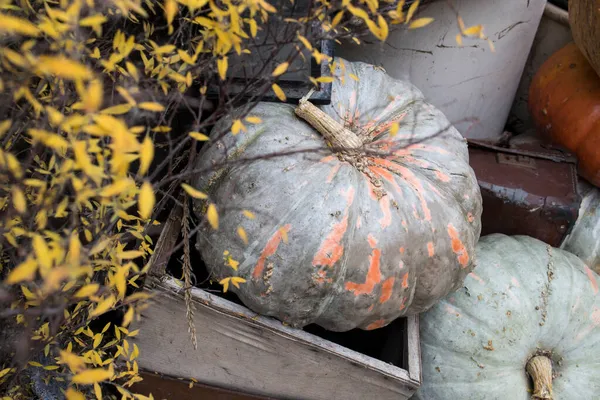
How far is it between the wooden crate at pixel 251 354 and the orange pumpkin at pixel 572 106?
3.27 ft

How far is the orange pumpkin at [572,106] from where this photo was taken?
1996 millimetres

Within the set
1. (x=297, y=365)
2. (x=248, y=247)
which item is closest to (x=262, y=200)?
(x=248, y=247)

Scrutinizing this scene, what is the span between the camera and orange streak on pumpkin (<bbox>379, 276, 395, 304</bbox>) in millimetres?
1307

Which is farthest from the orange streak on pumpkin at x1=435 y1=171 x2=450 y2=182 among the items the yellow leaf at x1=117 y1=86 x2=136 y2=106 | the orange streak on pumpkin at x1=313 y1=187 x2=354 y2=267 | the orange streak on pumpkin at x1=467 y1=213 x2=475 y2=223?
the yellow leaf at x1=117 y1=86 x2=136 y2=106

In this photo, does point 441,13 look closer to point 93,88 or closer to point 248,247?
point 248,247

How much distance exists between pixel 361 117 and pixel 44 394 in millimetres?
1126

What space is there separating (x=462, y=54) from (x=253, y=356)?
139 centimetres

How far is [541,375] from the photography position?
151 cm

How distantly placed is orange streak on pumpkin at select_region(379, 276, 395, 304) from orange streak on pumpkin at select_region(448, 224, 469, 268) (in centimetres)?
21

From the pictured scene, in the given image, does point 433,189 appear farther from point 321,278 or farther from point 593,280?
point 593,280

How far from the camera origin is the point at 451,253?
55.2 inches

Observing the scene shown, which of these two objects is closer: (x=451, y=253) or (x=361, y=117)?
(x=451, y=253)

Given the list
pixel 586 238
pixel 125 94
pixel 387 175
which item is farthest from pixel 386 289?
pixel 586 238

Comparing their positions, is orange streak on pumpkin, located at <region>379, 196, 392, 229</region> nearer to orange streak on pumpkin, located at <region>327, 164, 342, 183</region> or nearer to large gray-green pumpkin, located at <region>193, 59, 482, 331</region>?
large gray-green pumpkin, located at <region>193, 59, 482, 331</region>
